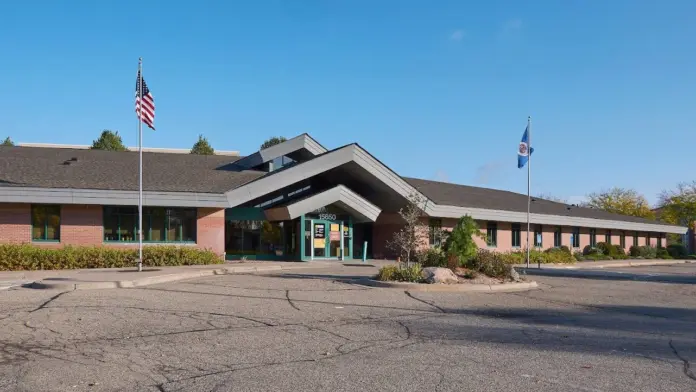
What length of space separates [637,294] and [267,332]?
1278 cm

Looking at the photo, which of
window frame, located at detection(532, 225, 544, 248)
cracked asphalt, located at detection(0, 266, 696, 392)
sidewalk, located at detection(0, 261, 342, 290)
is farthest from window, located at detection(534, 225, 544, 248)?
cracked asphalt, located at detection(0, 266, 696, 392)

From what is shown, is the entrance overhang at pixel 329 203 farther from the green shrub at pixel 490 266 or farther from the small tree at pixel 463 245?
the green shrub at pixel 490 266

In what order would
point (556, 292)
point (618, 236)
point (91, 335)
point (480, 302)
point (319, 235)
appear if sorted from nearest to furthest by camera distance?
point (91, 335), point (480, 302), point (556, 292), point (319, 235), point (618, 236)

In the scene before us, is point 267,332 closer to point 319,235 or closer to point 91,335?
point 91,335

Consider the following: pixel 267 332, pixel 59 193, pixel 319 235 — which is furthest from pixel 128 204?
pixel 267 332

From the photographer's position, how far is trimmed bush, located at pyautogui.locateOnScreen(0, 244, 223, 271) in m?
22.8

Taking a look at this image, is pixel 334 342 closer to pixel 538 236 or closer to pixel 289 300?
pixel 289 300

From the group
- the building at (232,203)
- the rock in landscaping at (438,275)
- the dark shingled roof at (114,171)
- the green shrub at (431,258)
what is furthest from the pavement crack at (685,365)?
the dark shingled roof at (114,171)

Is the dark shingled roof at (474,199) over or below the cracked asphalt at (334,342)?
over

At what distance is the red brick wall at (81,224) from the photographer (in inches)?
1031

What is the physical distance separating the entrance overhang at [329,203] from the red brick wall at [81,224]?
8.11 m

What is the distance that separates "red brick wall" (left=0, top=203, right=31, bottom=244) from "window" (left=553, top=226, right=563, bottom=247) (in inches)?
1316

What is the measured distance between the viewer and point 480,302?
15070 mm

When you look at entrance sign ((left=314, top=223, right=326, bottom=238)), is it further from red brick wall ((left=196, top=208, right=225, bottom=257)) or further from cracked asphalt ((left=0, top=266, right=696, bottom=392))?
cracked asphalt ((left=0, top=266, right=696, bottom=392))
